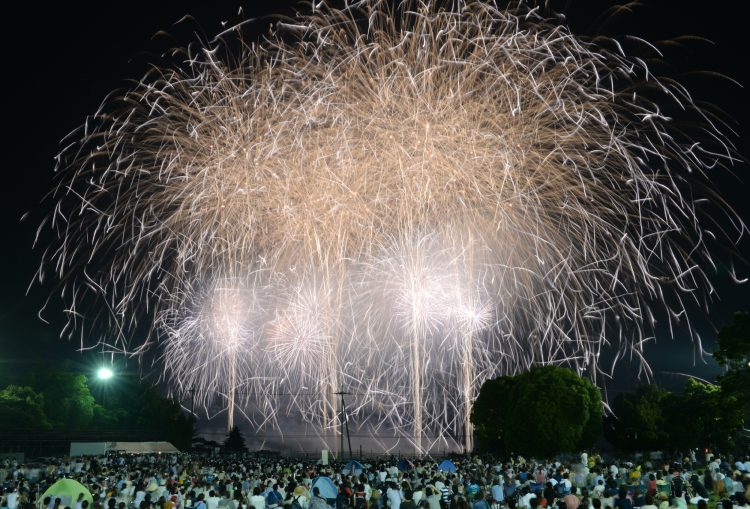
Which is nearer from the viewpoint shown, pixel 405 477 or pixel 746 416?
pixel 405 477

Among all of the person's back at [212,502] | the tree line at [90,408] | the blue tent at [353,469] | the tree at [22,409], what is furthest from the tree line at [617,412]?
the tree at [22,409]

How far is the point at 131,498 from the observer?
775 inches

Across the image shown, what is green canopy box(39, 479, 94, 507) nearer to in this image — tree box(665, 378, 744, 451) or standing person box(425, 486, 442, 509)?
standing person box(425, 486, 442, 509)

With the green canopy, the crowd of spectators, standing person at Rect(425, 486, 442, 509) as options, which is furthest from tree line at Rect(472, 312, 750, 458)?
the green canopy

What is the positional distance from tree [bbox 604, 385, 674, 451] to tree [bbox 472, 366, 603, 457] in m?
8.01

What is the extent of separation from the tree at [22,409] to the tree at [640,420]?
4346 centimetres

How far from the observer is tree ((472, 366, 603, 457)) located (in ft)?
125

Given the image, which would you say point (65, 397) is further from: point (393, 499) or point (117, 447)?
point (393, 499)

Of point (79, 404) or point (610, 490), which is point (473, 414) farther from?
point (79, 404)

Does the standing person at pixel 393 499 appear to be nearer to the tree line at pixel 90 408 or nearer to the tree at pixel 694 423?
the tree at pixel 694 423

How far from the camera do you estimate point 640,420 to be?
1898 inches

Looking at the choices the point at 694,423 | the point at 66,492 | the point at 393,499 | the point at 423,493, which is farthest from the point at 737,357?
the point at 66,492

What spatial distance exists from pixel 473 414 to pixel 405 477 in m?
25.5

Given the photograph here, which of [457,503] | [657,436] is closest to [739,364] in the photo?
[657,436]
